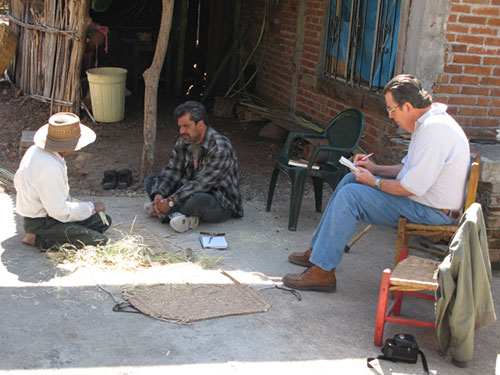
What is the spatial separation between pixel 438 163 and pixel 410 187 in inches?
9.2

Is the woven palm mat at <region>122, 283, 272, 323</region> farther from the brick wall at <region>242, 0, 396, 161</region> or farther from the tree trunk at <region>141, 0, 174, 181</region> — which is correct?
the brick wall at <region>242, 0, 396, 161</region>

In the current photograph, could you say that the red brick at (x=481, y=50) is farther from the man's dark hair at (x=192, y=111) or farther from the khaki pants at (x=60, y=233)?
the khaki pants at (x=60, y=233)

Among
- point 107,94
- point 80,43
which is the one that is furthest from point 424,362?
point 80,43

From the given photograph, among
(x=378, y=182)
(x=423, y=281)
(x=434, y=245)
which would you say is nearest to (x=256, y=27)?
(x=434, y=245)

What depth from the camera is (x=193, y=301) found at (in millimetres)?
4223

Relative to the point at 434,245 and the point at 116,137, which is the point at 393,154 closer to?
the point at 434,245

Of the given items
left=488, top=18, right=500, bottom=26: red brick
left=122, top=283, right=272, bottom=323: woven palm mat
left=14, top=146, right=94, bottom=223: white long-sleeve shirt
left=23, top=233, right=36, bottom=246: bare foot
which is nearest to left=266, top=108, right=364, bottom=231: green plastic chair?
left=122, top=283, right=272, bottom=323: woven palm mat

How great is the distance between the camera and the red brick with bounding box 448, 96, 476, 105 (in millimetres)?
6310

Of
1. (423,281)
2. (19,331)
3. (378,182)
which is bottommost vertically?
(19,331)

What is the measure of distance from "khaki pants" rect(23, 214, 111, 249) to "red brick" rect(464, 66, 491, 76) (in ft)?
12.8

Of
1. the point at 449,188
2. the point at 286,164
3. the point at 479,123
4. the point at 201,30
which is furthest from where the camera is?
the point at 201,30

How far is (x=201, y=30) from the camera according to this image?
1264cm

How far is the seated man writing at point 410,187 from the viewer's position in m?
4.02

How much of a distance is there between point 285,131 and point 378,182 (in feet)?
15.7
